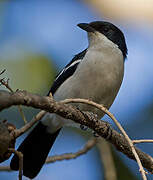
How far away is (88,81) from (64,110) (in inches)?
69.0

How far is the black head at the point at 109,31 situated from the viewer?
505 centimetres

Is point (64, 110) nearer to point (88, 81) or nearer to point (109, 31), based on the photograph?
point (88, 81)

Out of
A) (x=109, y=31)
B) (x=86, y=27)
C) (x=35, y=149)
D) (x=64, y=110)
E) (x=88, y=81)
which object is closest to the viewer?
(x=64, y=110)

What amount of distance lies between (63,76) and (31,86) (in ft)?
2.95

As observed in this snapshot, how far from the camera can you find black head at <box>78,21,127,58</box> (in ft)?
16.6

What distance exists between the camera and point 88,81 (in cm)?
436

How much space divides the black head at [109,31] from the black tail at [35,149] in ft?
4.54

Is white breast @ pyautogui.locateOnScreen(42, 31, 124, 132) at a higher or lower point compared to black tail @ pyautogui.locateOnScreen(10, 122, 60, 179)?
higher

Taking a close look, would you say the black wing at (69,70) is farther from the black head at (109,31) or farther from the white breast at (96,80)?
the black head at (109,31)

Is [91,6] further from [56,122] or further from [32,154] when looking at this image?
[32,154]

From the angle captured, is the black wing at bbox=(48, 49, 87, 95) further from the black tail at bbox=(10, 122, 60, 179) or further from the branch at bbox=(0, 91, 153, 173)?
the branch at bbox=(0, 91, 153, 173)

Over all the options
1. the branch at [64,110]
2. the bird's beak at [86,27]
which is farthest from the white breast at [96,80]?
the branch at [64,110]

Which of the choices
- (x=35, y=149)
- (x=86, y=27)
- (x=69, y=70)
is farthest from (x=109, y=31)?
(x=35, y=149)

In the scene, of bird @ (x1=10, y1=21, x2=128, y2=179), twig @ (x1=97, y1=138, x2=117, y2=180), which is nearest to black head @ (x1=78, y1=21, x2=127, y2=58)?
bird @ (x1=10, y1=21, x2=128, y2=179)
